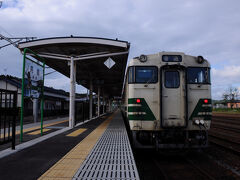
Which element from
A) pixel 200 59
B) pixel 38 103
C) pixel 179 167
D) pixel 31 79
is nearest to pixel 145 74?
pixel 200 59

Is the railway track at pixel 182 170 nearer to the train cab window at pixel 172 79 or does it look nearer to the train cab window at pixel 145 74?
the train cab window at pixel 172 79

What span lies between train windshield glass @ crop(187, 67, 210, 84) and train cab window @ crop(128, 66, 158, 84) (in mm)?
1143

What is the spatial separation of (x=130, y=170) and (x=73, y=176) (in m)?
1.14

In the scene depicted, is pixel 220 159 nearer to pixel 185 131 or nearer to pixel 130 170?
pixel 185 131

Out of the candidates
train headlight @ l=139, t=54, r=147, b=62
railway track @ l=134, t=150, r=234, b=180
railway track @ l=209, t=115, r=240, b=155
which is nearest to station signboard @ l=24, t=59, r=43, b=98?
train headlight @ l=139, t=54, r=147, b=62

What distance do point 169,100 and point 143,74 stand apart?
119 cm

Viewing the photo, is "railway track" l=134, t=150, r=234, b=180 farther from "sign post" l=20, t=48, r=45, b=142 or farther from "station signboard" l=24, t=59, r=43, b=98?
"station signboard" l=24, t=59, r=43, b=98

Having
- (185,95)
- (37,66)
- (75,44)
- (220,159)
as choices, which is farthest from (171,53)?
(75,44)

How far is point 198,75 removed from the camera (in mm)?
6277

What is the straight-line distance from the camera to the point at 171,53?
623 cm

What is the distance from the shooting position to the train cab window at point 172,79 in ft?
20.3

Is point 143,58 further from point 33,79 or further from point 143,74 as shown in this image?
point 33,79

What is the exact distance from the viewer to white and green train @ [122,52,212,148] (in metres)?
5.87

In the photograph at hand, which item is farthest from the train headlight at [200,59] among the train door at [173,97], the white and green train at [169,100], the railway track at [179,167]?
the railway track at [179,167]
